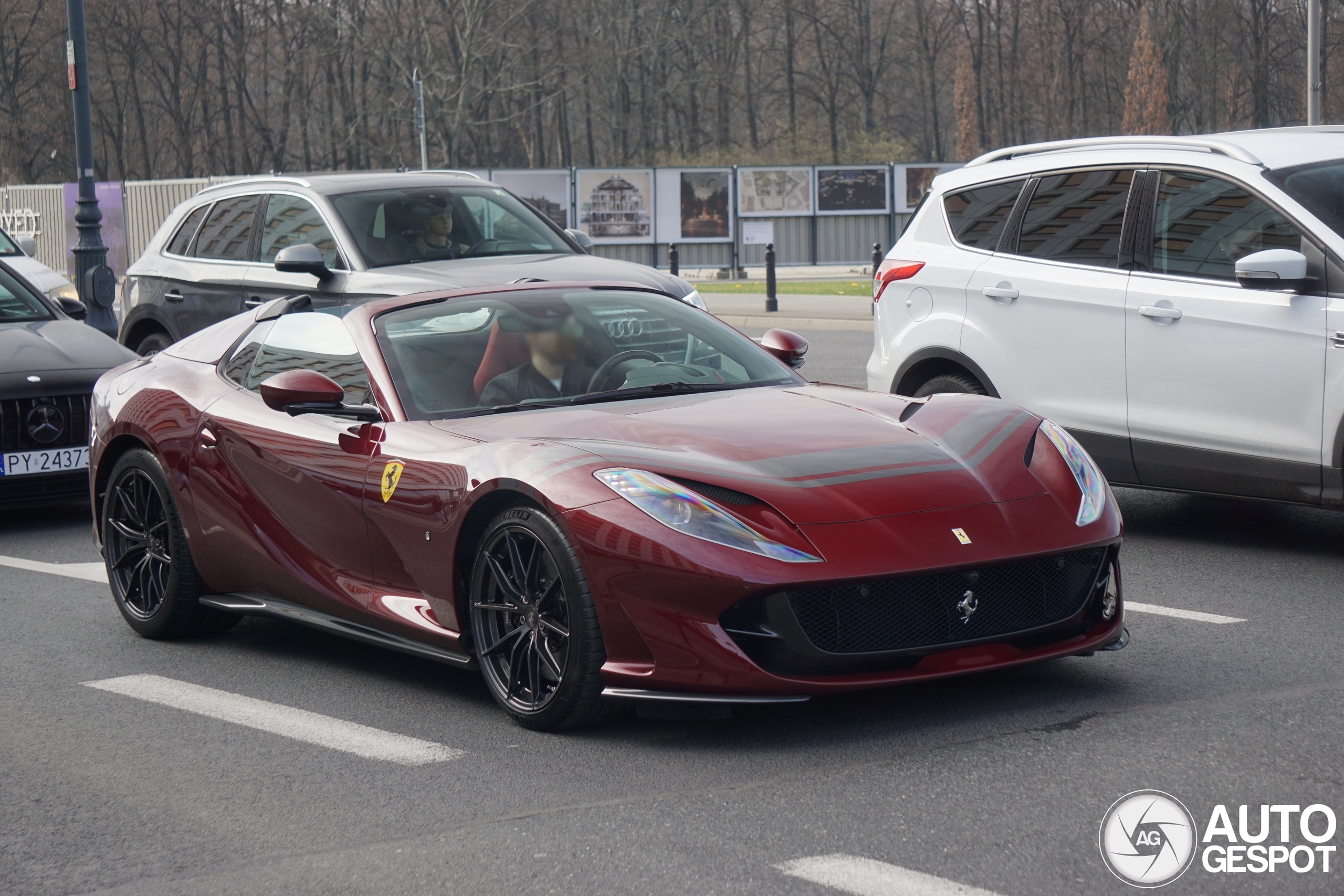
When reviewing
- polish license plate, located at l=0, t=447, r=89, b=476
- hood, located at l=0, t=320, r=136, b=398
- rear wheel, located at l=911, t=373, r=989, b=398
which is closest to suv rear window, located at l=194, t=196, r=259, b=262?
hood, located at l=0, t=320, r=136, b=398

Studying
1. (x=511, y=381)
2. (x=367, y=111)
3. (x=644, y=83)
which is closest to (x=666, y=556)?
(x=511, y=381)

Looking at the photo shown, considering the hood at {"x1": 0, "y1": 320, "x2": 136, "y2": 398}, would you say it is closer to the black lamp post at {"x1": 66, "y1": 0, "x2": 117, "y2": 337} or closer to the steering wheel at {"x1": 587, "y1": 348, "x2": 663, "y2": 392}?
the steering wheel at {"x1": 587, "y1": 348, "x2": 663, "y2": 392}

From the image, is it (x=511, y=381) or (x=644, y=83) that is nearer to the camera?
(x=511, y=381)

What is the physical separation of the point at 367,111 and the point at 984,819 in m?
56.9

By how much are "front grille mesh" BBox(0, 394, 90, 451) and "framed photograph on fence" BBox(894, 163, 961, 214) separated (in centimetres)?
3028

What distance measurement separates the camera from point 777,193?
123 ft

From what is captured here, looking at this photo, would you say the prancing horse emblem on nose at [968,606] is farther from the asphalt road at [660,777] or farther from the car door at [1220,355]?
the car door at [1220,355]

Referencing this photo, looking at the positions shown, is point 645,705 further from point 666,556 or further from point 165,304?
point 165,304

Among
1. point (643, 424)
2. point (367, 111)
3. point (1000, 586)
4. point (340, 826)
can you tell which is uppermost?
point (367, 111)

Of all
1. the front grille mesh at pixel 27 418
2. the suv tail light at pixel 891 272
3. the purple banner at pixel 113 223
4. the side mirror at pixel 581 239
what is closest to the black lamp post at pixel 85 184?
the side mirror at pixel 581 239

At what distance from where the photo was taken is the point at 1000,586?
15.5ft

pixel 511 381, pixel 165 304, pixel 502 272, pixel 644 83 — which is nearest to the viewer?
pixel 511 381

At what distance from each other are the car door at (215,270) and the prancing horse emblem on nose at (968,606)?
7934mm

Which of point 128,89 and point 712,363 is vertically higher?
point 128,89
